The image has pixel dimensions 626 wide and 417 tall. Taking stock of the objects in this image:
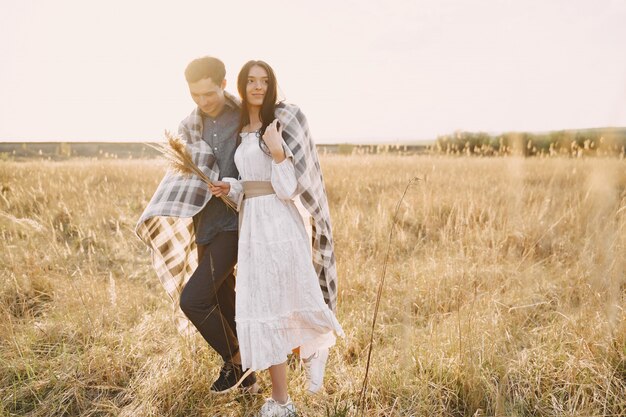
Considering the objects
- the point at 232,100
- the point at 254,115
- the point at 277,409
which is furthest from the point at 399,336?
the point at 232,100

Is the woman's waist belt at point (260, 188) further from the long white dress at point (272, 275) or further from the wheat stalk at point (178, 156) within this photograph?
the wheat stalk at point (178, 156)

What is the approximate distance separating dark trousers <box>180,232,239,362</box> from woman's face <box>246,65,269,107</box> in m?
0.78

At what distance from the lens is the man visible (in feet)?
8.82

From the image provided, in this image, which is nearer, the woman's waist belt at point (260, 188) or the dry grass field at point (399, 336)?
the woman's waist belt at point (260, 188)

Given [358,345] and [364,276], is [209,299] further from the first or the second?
[364,276]

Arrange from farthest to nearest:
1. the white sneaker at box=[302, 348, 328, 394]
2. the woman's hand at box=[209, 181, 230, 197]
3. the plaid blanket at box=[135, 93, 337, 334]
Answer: the white sneaker at box=[302, 348, 328, 394], the plaid blanket at box=[135, 93, 337, 334], the woman's hand at box=[209, 181, 230, 197]

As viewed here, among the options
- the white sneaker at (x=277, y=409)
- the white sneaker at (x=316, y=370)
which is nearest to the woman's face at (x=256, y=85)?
the white sneaker at (x=316, y=370)

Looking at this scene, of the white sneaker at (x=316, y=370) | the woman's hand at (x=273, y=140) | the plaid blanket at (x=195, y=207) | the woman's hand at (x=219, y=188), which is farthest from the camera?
the white sneaker at (x=316, y=370)

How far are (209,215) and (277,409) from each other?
1192mm

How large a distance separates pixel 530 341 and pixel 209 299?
2238mm

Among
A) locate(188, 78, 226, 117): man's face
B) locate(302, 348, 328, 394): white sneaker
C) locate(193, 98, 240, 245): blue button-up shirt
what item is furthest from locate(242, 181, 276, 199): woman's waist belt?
locate(302, 348, 328, 394): white sneaker

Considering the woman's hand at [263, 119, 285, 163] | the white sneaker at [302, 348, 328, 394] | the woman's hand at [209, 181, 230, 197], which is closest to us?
the woman's hand at [263, 119, 285, 163]

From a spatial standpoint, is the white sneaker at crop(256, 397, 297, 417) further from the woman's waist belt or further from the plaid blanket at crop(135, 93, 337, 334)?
the woman's waist belt

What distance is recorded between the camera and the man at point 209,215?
8.82 ft
